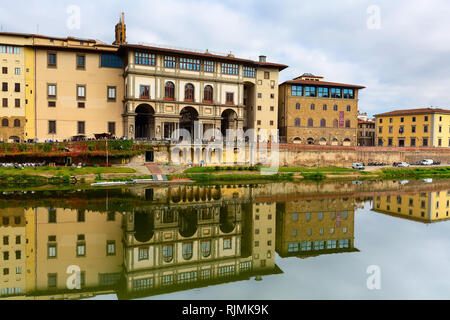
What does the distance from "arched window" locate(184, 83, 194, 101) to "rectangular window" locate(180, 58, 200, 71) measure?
2.55 meters

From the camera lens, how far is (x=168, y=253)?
54.7ft

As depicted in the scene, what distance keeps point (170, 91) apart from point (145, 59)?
5.68m

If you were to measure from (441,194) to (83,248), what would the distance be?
37.9 meters

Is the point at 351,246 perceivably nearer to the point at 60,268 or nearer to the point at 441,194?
the point at 60,268

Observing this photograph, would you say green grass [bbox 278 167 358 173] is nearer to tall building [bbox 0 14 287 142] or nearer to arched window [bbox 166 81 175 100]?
tall building [bbox 0 14 287 142]

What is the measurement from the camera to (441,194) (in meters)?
36.6

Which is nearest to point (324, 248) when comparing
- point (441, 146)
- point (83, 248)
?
point (83, 248)

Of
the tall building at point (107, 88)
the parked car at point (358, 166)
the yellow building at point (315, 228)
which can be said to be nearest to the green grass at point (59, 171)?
the tall building at point (107, 88)

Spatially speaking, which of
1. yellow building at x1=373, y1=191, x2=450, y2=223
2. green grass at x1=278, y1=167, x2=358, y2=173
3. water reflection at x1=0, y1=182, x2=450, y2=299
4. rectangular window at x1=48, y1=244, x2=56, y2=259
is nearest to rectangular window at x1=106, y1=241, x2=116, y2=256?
water reflection at x1=0, y1=182, x2=450, y2=299

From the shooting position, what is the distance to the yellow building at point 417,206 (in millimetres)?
26891

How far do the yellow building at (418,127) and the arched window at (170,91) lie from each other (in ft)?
176

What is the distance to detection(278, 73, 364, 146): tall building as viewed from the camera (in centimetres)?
5881

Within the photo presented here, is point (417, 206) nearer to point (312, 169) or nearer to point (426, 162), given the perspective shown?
point (312, 169)

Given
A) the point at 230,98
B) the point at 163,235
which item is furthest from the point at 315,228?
the point at 230,98
